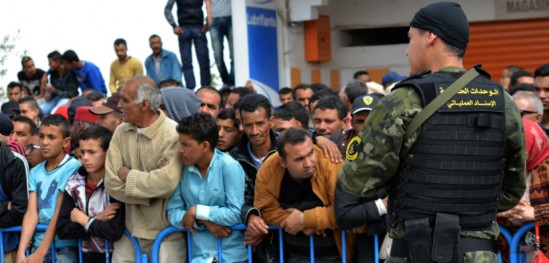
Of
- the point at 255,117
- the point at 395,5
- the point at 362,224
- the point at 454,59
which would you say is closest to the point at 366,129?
the point at 454,59

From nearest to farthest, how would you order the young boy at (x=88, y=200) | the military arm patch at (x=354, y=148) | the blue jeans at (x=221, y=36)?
the military arm patch at (x=354, y=148), the young boy at (x=88, y=200), the blue jeans at (x=221, y=36)

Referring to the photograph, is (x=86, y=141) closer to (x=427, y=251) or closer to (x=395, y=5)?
(x=427, y=251)

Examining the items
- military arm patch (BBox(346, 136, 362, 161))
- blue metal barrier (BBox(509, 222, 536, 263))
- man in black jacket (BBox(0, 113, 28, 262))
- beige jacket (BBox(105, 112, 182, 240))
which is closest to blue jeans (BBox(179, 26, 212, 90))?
man in black jacket (BBox(0, 113, 28, 262))

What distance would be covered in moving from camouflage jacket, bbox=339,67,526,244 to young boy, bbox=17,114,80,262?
3000 mm

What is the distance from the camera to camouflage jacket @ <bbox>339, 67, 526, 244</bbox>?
405cm

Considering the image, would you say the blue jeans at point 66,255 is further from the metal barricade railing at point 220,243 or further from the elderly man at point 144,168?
the elderly man at point 144,168

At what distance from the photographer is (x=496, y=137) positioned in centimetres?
414

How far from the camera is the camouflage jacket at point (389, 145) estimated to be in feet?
13.3

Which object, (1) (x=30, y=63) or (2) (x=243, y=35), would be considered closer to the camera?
(2) (x=243, y=35)

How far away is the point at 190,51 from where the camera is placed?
13.4m

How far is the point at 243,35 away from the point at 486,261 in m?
9.63

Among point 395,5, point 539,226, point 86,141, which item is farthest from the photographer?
point 395,5

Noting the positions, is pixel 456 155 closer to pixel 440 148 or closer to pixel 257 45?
pixel 440 148

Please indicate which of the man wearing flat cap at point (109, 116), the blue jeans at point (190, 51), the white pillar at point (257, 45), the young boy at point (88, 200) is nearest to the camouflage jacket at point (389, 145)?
the young boy at point (88, 200)
